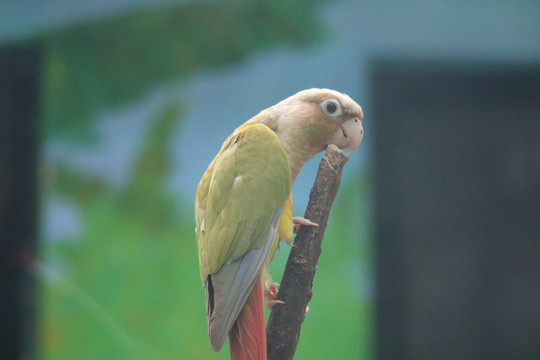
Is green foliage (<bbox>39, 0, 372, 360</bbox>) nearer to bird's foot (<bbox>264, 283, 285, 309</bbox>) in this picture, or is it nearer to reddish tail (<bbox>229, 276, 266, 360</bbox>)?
bird's foot (<bbox>264, 283, 285, 309</bbox>)

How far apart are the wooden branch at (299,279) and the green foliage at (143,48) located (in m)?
1.10

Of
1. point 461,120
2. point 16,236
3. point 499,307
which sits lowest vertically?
point 499,307

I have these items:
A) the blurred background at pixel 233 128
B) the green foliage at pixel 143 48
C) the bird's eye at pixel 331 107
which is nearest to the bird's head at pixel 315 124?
the bird's eye at pixel 331 107

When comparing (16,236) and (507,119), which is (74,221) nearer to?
(16,236)

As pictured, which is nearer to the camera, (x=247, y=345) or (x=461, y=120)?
(x=247, y=345)

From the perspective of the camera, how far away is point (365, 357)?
78.0 inches

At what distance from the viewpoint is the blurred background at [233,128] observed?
6.53ft

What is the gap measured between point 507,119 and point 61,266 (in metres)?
2.02

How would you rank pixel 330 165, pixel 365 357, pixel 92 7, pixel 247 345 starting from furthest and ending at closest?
pixel 92 7 → pixel 365 357 → pixel 330 165 → pixel 247 345

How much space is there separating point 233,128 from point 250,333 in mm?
1078

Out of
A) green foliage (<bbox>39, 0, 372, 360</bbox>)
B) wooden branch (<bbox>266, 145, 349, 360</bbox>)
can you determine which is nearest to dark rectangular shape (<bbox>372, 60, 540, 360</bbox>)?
green foliage (<bbox>39, 0, 372, 360</bbox>)

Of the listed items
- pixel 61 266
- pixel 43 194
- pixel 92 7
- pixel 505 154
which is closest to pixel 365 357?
pixel 505 154

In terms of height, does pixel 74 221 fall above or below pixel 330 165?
below

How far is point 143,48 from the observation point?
2121 mm
